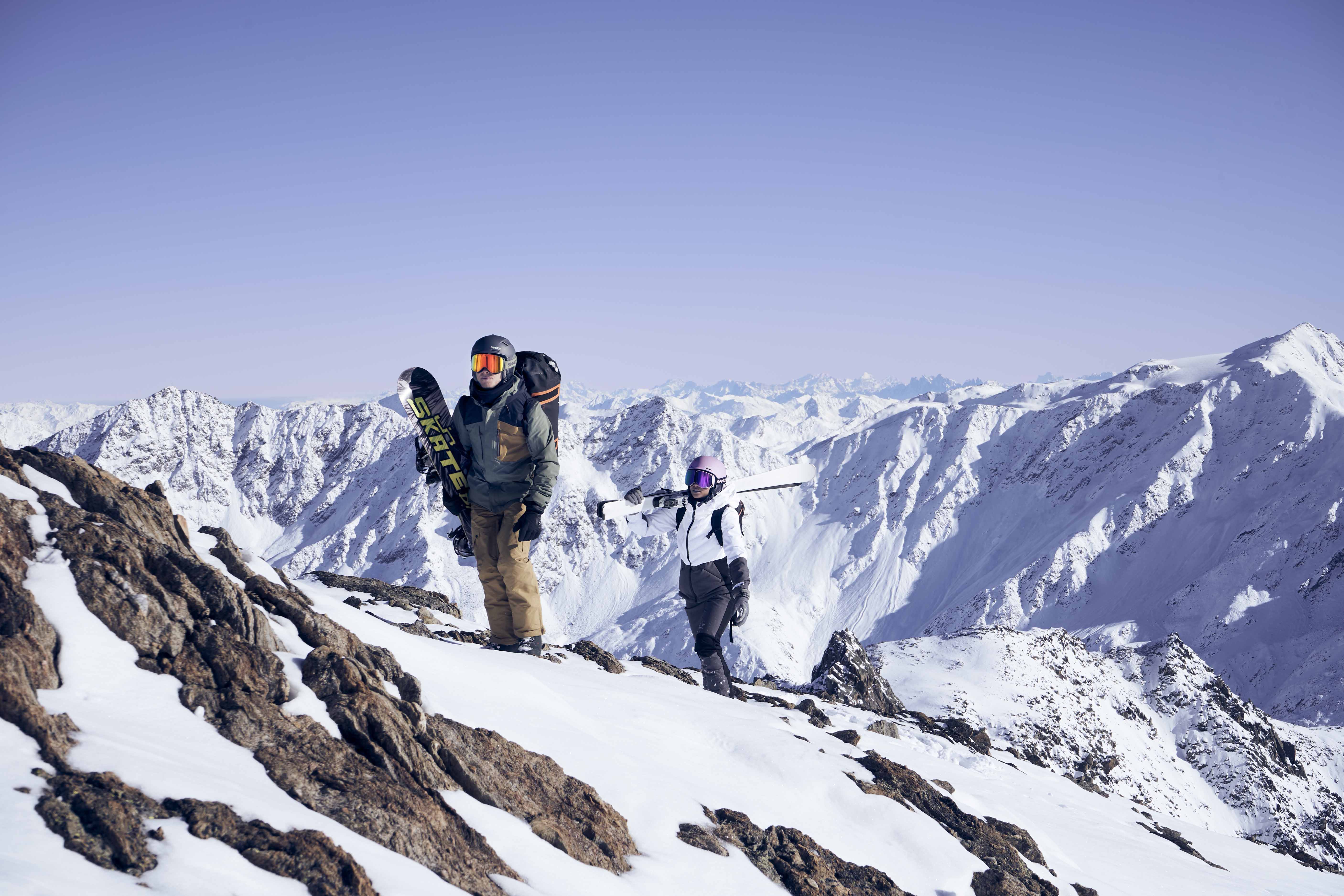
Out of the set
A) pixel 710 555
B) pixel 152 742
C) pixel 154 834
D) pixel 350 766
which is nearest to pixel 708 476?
pixel 710 555

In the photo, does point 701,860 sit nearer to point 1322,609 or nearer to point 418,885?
point 418,885

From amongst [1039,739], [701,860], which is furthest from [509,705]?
[1039,739]

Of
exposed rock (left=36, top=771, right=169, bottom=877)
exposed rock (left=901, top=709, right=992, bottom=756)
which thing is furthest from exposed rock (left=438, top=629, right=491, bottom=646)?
exposed rock (left=901, top=709, right=992, bottom=756)

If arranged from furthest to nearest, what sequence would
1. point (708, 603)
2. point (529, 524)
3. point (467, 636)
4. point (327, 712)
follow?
point (708, 603)
point (467, 636)
point (529, 524)
point (327, 712)

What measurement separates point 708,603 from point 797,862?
641 centimetres

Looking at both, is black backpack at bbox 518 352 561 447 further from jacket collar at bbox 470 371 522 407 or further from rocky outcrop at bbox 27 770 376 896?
rocky outcrop at bbox 27 770 376 896

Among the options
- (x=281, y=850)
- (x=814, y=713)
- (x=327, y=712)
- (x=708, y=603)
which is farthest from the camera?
(x=814, y=713)

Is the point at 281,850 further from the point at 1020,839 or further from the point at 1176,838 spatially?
the point at 1176,838

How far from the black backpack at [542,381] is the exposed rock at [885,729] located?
10480 mm

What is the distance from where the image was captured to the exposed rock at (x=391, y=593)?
58.0ft

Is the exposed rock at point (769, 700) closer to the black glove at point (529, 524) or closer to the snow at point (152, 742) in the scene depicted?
the black glove at point (529, 524)

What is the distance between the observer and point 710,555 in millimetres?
14570

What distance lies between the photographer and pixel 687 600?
48.3 ft

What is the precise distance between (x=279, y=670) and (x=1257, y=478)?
671 feet
